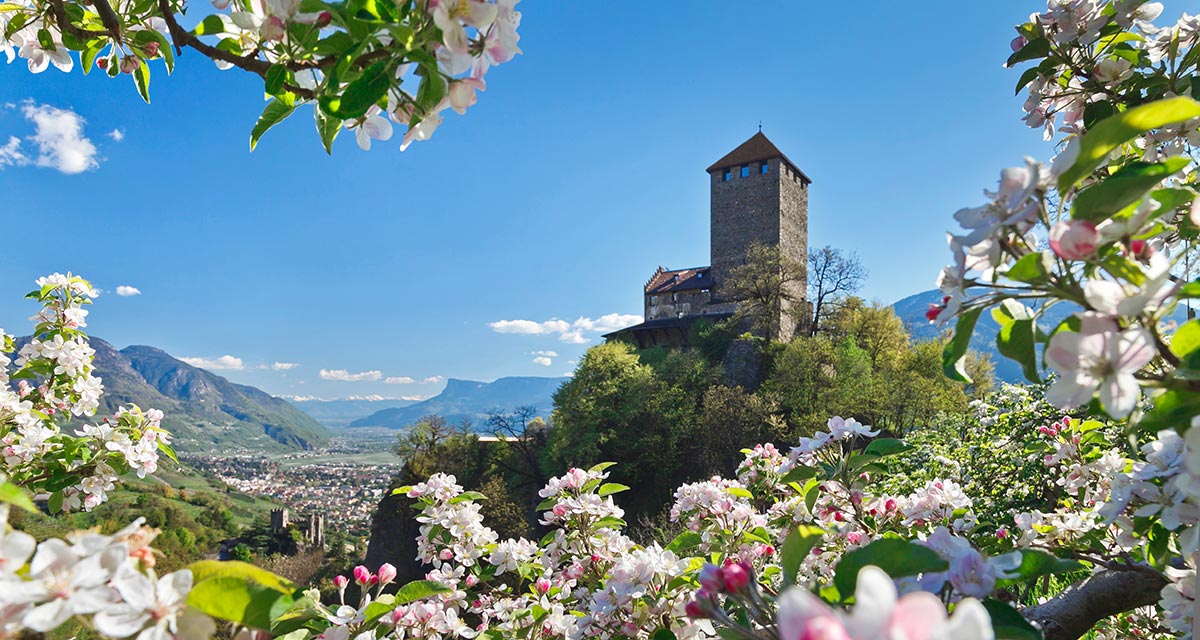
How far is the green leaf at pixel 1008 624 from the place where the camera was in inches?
25.8

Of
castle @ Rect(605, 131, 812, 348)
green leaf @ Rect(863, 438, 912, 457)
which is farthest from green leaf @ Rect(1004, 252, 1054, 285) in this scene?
castle @ Rect(605, 131, 812, 348)

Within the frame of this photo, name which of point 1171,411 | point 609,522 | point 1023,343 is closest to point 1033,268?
point 1023,343

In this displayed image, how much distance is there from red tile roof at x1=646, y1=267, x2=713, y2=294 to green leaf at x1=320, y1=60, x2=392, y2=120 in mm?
27708

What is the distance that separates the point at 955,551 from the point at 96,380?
11.0 feet

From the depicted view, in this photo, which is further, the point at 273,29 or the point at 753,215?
the point at 753,215

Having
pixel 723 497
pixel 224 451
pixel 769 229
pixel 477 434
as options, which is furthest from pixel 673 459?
pixel 224 451

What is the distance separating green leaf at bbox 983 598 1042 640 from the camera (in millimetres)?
656

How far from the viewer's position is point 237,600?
2.04ft

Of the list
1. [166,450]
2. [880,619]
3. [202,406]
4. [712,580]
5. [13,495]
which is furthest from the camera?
[202,406]

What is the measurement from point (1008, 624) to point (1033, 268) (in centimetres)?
43

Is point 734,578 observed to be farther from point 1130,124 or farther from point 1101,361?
point 1130,124

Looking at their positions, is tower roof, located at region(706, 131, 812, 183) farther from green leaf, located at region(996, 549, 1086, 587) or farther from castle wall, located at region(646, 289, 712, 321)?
green leaf, located at region(996, 549, 1086, 587)

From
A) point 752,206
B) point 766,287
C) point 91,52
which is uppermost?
point 752,206

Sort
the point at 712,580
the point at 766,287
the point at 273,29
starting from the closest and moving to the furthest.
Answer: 1. the point at 712,580
2. the point at 273,29
3. the point at 766,287
